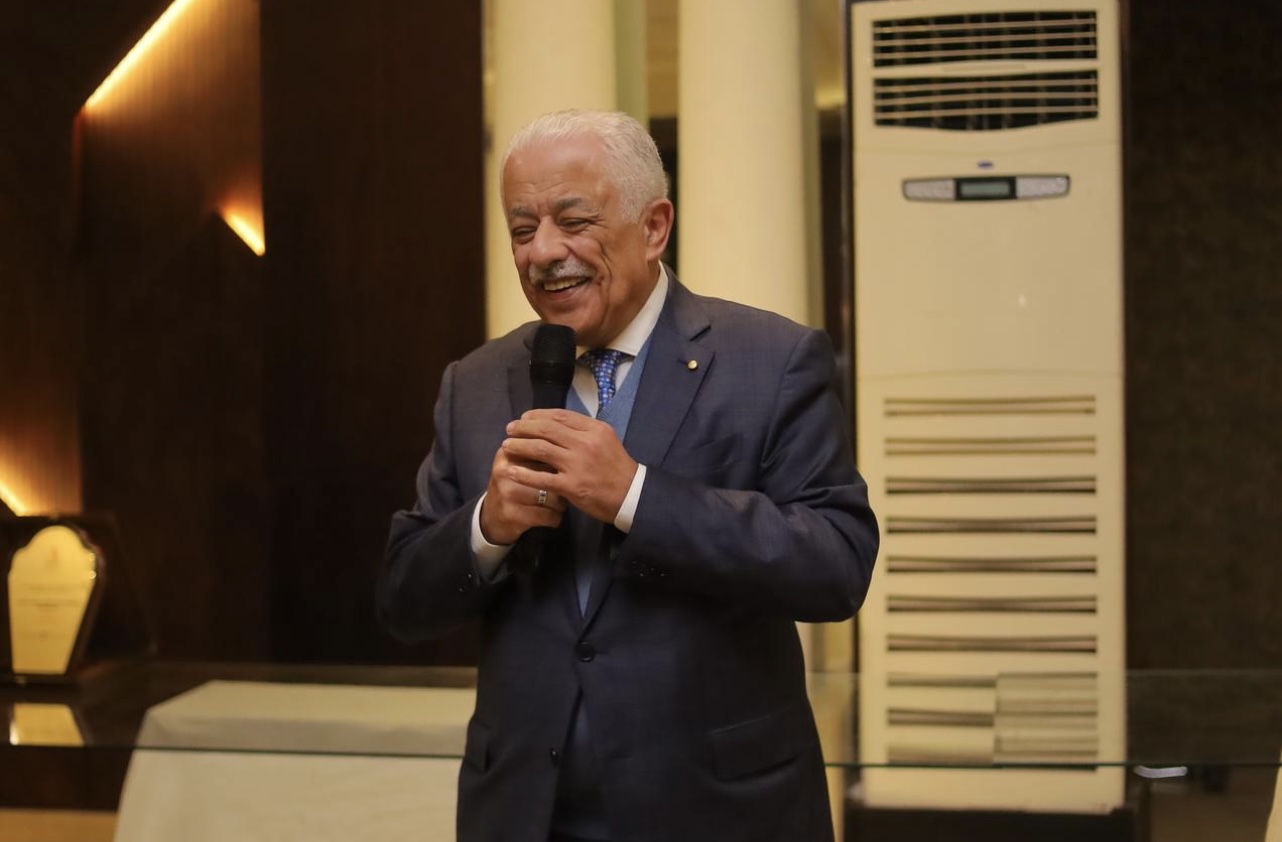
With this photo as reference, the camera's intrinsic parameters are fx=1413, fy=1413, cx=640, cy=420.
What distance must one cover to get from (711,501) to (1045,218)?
5.36ft

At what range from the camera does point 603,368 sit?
4.31 ft

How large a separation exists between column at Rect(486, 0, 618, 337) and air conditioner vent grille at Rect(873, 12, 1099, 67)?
0.52 metres

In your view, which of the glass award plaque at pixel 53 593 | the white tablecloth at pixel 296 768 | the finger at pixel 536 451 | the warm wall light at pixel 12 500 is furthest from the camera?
the warm wall light at pixel 12 500

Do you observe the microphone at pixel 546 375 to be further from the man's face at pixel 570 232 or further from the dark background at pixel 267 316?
the dark background at pixel 267 316

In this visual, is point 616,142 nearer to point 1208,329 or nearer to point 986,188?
Answer: point 986,188

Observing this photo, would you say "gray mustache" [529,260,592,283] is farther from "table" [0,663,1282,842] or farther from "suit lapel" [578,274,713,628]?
"table" [0,663,1282,842]

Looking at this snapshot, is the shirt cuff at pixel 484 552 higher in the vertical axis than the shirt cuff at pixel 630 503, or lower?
lower

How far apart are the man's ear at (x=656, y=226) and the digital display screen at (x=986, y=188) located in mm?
1440

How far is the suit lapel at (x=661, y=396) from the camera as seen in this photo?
4.06ft

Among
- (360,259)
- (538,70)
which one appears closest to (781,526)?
(538,70)

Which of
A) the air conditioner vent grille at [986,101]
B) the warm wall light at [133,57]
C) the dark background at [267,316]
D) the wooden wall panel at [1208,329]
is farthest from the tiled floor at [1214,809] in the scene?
the wooden wall panel at [1208,329]

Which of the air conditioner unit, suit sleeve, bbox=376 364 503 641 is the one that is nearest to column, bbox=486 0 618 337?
the air conditioner unit

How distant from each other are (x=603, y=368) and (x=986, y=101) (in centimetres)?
158

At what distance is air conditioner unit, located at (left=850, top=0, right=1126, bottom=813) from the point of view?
8.47ft
